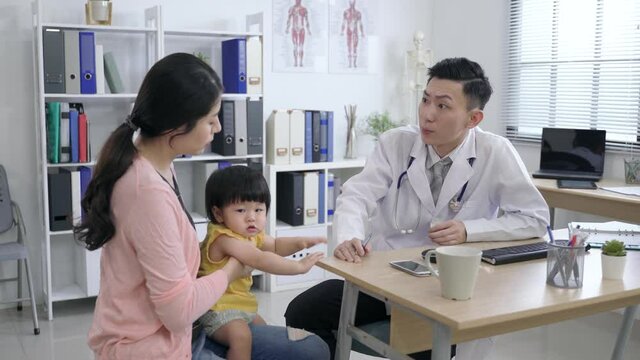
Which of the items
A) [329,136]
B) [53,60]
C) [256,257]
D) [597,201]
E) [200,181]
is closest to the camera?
[256,257]

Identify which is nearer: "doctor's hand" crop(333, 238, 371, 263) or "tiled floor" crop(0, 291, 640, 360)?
"doctor's hand" crop(333, 238, 371, 263)

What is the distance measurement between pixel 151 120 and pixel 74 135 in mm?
2413

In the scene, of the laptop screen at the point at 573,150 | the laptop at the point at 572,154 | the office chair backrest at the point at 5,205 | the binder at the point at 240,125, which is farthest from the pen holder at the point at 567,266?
the office chair backrest at the point at 5,205

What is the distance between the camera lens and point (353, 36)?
4.85m

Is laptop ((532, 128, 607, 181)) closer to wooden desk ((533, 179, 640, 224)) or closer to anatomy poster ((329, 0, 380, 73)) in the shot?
wooden desk ((533, 179, 640, 224))

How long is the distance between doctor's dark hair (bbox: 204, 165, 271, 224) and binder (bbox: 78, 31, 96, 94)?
2082 millimetres

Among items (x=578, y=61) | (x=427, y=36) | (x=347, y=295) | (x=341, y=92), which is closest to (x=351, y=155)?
(x=341, y=92)

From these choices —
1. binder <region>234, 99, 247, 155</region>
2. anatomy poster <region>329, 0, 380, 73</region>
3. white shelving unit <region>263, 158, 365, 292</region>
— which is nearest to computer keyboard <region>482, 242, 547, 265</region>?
white shelving unit <region>263, 158, 365, 292</region>

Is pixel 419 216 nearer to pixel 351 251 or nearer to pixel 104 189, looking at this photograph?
pixel 351 251

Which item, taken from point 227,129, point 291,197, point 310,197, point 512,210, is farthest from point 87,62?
point 512,210

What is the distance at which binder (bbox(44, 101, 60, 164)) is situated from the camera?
358 cm

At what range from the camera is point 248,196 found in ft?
6.00

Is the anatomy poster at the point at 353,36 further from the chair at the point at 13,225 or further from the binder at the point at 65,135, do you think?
the chair at the point at 13,225

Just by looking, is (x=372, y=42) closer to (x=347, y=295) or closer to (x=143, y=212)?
(x=347, y=295)
